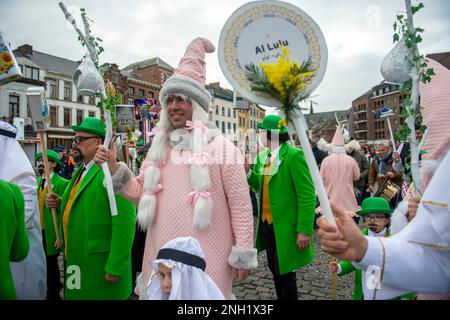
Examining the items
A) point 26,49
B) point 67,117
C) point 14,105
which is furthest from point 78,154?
point 67,117

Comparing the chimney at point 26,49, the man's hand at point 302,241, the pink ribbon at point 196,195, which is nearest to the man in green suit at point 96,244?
the pink ribbon at point 196,195

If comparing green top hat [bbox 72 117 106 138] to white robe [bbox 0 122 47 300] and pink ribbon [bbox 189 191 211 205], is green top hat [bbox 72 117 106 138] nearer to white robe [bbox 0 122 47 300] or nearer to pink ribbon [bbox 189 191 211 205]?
white robe [bbox 0 122 47 300]

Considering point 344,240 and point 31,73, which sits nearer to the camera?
point 344,240

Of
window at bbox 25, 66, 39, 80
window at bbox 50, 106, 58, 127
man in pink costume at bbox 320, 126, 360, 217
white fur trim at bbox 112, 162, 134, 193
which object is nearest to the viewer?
white fur trim at bbox 112, 162, 134, 193

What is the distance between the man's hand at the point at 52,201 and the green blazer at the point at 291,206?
2.11 meters

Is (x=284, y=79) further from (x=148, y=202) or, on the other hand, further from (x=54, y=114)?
(x=54, y=114)

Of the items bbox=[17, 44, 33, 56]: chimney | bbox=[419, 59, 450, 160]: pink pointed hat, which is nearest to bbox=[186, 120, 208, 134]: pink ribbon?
bbox=[419, 59, 450, 160]: pink pointed hat

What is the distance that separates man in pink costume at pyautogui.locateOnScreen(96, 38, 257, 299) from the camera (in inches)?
80.8

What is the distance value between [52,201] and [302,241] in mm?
2441

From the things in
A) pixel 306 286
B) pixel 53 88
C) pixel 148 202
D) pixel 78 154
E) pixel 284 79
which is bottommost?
pixel 306 286

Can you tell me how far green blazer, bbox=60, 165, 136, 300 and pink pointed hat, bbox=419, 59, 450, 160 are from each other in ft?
7.02

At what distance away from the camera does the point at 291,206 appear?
304cm

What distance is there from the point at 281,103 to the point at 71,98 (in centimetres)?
4305

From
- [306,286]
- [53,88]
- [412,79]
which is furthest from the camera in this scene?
[53,88]
